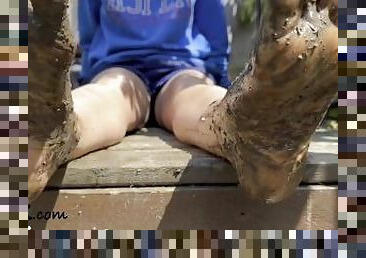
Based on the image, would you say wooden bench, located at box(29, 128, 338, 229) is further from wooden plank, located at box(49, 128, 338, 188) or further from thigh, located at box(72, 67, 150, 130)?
thigh, located at box(72, 67, 150, 130)

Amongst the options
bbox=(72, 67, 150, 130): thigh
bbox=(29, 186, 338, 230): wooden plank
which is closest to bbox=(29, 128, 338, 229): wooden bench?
bbox=(29, 186, 338, 230): wooden plank

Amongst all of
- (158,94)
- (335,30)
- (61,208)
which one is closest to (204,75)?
(158,94)

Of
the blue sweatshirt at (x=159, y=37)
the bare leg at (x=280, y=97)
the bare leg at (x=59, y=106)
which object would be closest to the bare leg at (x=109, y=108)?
the bare leg at (x=59, y=106)

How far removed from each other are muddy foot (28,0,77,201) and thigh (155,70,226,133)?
0.23m

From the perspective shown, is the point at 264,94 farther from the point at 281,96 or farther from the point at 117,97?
the point at 117,97

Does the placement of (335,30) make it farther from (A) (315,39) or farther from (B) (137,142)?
(B) (137,142)

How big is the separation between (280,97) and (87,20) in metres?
0.85

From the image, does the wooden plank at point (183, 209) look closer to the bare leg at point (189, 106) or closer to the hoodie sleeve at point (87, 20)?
the bare leg at point (189, 106)

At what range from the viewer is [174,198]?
3.15 ft

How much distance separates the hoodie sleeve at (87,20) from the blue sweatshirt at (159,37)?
0.8 inches

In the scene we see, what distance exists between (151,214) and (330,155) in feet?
0.97

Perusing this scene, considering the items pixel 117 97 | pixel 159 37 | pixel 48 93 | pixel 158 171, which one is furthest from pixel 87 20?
pixel 48 93

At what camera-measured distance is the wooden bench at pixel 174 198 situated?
0.95 m

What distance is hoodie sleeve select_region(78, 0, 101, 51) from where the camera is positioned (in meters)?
1.51
